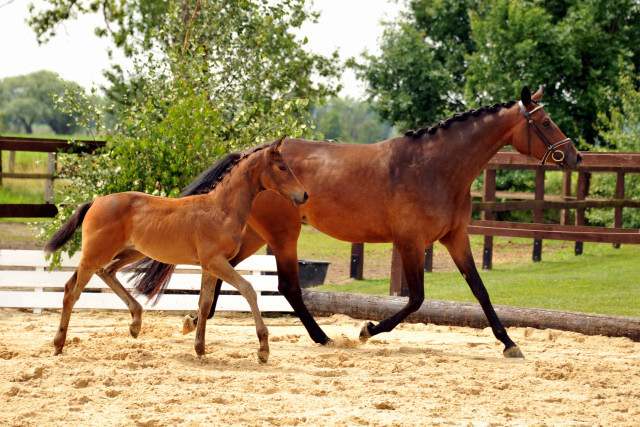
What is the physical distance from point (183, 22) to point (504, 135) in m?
5.77

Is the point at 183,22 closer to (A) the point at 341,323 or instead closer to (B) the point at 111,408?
(A) the point at 341,323

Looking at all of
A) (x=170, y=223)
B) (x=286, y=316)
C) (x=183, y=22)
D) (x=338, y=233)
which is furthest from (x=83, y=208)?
(x=183, y=22)

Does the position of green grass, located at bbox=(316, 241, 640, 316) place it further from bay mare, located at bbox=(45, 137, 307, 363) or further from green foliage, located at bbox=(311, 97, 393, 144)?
green foliage, located at bbox=(311, 97, 393, 144)

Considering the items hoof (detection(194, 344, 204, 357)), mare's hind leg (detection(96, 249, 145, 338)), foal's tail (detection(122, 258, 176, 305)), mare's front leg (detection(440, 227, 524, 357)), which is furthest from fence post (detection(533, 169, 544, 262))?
hoof (detection(194, 344, 204, 357))

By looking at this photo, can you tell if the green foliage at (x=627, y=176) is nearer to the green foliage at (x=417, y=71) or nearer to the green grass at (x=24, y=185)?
the green foliage at (x=417, y=71)

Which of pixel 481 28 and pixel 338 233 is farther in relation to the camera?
pixel 481 28

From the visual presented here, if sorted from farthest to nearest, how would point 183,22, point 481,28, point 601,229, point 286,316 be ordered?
1. point 481,28
2. point 183,22
3. point 601,229
4. point 286,316

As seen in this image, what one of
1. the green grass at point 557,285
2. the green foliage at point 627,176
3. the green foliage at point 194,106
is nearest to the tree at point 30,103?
the green foliage at point 627,176

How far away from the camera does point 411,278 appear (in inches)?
230

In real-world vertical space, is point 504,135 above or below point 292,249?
above

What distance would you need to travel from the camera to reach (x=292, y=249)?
245 inches

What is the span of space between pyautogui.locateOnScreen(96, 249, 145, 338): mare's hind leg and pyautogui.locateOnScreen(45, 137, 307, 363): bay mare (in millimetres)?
431

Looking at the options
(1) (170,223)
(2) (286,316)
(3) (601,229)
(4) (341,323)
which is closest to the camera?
(1) (170,223)

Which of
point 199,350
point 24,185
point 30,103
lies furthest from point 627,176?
point 30,103
